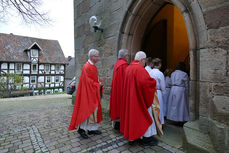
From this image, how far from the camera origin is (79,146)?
2643mm

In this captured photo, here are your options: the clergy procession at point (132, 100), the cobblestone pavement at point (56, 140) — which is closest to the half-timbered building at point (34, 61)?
the cobblestone pavement at point (56, 140)

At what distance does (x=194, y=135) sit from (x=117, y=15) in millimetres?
3475

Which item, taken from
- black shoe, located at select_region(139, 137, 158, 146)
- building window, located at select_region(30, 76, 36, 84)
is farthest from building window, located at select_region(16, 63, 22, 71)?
black shoe, located at select_region(139, 137, 158, 146)

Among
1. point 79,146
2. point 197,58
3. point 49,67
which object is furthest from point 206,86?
point 49,67

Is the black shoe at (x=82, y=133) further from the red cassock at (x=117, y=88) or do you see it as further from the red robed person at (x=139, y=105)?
the red robed person at (x=139, y=105)

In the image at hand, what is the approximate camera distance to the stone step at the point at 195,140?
6.82ft

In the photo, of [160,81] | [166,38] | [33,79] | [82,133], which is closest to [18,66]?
Result: [33,79]

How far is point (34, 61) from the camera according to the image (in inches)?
950

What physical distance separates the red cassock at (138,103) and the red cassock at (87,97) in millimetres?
679

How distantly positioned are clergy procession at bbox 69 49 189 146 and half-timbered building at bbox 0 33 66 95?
2203 cm

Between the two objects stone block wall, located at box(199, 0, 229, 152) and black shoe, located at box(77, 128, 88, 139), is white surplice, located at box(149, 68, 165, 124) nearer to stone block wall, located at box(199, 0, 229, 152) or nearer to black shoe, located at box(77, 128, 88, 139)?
stone block wall, located at box(199, 0, 229, 152)

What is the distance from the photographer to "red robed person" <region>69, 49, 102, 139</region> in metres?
2.93

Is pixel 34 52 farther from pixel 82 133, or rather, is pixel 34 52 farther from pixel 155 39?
pixel 82 133

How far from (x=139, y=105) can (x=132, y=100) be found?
145 mm
